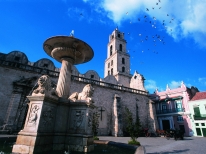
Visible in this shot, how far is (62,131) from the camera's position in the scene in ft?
17.7

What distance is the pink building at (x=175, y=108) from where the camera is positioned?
24.0m

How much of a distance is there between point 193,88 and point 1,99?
31449mm

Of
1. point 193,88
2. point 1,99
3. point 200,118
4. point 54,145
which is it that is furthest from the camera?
point 193,88

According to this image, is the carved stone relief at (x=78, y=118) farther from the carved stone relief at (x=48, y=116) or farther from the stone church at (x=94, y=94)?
the stone church at (x=94, y=94)

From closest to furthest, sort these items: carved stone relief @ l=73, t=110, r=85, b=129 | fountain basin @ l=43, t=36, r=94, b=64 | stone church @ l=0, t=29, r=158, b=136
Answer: carved stone relief @ l=73, t=110, r=85, b=129
fountain basin @ l=43, t=36, r=94, b=64
stone church @ l=0, t=29, r=158, b=136

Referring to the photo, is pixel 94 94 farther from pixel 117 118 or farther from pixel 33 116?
pixel 33 116

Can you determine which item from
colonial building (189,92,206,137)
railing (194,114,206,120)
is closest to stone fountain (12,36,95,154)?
railing (194,114,206,120)

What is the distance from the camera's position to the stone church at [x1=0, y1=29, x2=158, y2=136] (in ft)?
45.3

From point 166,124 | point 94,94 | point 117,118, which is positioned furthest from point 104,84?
point 166,124

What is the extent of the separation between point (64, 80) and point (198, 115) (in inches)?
987

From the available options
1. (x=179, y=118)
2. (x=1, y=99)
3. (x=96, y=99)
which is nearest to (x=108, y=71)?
(x=96, y=99)

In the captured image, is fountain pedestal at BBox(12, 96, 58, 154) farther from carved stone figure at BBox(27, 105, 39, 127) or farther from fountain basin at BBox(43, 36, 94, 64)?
fountain basin at BBox(43, 36, 94, 64)

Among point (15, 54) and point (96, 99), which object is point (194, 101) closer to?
point (96, 99)

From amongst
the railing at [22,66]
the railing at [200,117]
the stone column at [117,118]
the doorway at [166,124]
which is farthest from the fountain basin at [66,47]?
the doorway at [166,124]
